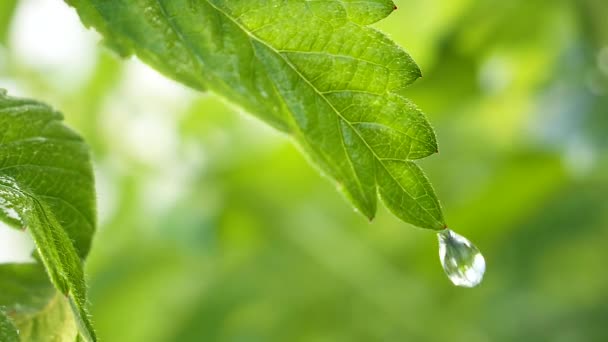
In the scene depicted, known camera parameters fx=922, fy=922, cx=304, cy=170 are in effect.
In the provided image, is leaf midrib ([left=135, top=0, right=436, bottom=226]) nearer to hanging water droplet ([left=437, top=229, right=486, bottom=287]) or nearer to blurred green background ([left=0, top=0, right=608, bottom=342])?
hanging water droplet ([left=437, top=229, right=486, bottom=287])

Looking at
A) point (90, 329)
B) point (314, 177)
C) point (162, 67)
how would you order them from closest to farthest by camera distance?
point (90, 329), point (162, 67), point (314, 177)

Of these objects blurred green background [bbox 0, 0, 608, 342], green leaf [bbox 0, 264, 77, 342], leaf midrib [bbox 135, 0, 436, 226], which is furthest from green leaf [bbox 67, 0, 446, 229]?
blurred green background [bbox 0, 0, 608, 342]

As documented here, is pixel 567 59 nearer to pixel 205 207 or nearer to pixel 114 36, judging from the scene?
pixel 205 207

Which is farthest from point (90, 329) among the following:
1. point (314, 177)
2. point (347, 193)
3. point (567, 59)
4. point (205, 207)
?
point (314, 177)

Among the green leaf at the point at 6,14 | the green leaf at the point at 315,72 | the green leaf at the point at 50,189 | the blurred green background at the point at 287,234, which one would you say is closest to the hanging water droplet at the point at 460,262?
the green leaf at the point at 315,72

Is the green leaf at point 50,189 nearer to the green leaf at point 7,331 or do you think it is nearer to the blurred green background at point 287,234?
the green leaf at point 7,331

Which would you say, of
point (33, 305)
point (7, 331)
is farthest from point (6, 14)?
point (7, 331)
